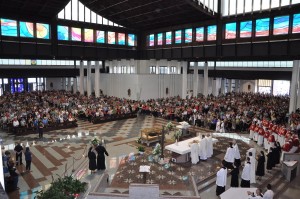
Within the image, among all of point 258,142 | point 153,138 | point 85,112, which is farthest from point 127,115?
point 258,142

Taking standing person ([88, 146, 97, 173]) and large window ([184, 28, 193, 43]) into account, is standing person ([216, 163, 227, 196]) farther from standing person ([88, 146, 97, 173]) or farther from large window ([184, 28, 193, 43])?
large window ([184, 28, 193, 43])

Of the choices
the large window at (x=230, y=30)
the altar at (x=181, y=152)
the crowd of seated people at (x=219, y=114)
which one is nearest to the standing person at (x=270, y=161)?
the altar at (x=181, y=152)

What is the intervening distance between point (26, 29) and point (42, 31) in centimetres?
148

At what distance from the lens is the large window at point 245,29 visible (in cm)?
Result: 2134

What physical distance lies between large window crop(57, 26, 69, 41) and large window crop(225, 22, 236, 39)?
16.7 m

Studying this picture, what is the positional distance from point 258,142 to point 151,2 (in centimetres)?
1645

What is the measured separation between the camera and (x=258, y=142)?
15.5 meters

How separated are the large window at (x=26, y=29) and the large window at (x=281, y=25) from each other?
73.1 ft

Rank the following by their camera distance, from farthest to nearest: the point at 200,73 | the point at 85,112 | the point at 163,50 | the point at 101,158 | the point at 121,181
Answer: the point at 200,73 → the point at 163,50 → the point at 85,112 → the point at 101,158 → the point at 121,181

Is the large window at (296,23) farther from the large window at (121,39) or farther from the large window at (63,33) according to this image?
the large window at (63,33)

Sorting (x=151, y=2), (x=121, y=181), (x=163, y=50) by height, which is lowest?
(x=121, y=181)

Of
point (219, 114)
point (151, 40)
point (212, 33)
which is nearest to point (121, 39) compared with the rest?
point (151, 40)

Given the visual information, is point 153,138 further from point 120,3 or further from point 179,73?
point 179,73

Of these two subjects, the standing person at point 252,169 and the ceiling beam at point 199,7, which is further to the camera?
the ceiling beam at point 199,7
